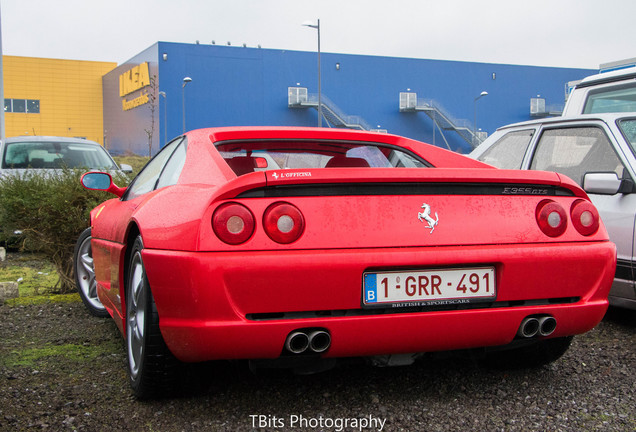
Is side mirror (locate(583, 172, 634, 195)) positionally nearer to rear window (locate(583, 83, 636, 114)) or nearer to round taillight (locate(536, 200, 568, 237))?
round taillight (locate(536, 200, 568, 237))

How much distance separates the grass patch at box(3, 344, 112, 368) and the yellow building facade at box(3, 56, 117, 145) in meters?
59.7

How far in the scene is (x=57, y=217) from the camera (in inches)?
236

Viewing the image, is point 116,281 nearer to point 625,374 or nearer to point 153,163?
point 153,163

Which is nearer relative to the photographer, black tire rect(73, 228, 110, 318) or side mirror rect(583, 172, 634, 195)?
side mirror rect(583, 172, 634, 195)

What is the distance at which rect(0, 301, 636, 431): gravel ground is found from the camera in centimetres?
285

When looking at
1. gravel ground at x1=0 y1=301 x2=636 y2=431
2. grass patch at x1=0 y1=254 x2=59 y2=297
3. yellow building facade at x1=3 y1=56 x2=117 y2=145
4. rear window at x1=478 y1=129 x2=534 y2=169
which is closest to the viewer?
gravel ground at x1=0 y1=301 x2=636 y2=431

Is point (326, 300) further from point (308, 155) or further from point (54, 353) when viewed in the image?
point (54, 353)

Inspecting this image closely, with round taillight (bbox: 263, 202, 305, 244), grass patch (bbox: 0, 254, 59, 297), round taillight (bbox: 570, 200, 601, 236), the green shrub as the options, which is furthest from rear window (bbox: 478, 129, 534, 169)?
grass patch (bbox: 0, 254, 59, 297)

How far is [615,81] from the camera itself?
7039mm

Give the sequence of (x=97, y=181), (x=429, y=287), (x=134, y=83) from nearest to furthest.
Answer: (x=429, y=287)
(x=97, y=181)
(x=134, y=83)

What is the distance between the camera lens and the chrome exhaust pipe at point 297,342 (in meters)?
2.66

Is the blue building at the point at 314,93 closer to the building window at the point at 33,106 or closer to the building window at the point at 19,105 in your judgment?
the building window at the point at 33,106

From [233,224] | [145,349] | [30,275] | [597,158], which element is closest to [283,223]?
[233,224]

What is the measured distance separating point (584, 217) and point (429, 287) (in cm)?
84
